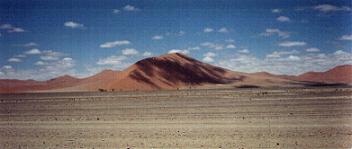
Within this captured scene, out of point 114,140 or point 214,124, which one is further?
point 214,124

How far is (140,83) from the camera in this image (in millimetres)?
106562

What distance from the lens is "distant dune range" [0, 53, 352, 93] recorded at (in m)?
106

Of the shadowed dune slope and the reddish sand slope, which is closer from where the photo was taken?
the shadowed dune slope

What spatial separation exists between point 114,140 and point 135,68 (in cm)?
10146

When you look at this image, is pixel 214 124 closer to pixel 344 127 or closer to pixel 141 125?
pixel 141 125

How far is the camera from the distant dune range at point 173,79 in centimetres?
10619

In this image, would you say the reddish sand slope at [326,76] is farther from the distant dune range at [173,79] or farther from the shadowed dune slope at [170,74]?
the shadowed dune slope at [170,74]

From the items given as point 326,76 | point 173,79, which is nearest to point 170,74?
point 173,79

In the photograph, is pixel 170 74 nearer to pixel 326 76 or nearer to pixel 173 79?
pixel 173 79

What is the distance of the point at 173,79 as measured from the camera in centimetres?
11388

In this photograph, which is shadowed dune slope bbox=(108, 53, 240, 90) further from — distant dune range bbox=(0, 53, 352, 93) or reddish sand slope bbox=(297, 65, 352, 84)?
reddish sand slope bbox=(297, 65, 352, 84)

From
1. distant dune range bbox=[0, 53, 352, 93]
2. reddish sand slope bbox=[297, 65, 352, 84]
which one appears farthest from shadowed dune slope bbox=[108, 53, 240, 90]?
reddish sand slope bbox=[297, 65, 352, 84]

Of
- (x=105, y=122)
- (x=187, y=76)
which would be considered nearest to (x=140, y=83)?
(x=187, y=76)

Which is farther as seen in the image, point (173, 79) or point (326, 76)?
point (326, 76)
